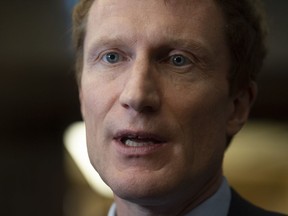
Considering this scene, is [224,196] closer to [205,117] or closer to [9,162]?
[205,117]

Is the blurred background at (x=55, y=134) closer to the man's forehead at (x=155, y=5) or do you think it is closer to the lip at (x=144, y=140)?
the man's forehead at (x=155, y=5)

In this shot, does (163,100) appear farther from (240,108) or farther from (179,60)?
(240,108)

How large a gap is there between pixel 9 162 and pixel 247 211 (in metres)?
4.51

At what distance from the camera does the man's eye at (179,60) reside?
1363 millimetres

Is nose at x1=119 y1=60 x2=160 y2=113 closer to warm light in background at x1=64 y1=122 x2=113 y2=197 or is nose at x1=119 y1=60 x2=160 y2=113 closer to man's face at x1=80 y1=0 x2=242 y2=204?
man's face at x1=80 y1=0 x2=242 y2=204

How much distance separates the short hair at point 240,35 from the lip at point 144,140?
0.27 meters

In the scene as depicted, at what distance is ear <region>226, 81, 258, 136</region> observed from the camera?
1.50 m

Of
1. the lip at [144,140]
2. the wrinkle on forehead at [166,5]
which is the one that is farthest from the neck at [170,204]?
the wrinkle on forehead at [166,5]

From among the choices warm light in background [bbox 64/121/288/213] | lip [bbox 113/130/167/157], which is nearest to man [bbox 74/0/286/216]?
lip [bbox 113/130/167/157]

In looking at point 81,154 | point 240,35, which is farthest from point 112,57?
point 81,154

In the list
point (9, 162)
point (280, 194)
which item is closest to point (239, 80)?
point (280, 194)

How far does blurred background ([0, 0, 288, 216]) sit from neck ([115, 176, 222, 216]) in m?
3.01

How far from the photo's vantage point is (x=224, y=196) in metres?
1.45

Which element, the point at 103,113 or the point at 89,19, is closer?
the point at 103,113
